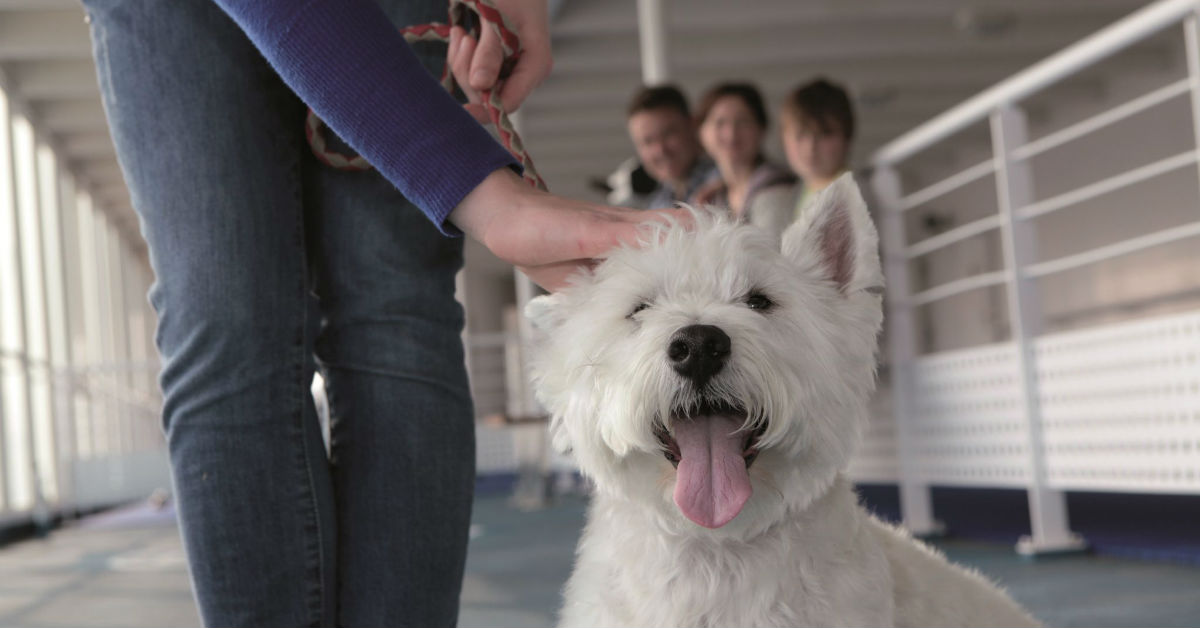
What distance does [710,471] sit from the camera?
47.8 inches

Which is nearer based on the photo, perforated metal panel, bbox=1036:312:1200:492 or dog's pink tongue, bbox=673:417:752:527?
dog's pink tongue, bbox=673:417:752:527

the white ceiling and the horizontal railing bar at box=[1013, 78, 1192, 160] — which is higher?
the white ceiling

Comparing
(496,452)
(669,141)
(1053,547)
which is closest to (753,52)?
(496,452)

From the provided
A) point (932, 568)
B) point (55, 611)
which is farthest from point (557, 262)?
point (55, 611)

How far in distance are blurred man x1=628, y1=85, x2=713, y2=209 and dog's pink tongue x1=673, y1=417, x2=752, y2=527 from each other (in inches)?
139

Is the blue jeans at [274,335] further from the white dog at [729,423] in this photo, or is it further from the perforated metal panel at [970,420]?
the perforated metal panel at [970,420]

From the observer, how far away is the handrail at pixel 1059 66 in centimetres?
315

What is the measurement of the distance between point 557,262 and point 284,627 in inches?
20.7

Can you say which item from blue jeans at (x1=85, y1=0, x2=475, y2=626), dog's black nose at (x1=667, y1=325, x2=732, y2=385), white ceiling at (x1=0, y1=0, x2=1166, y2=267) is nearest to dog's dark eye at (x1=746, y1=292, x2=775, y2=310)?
dog's black nose at (x1=667, y1=325, x2=732, y2=385)

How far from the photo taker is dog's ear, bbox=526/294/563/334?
139cm

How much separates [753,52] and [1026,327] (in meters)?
8.06

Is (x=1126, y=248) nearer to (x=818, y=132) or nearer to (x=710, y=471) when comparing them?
(x=818, y=132)

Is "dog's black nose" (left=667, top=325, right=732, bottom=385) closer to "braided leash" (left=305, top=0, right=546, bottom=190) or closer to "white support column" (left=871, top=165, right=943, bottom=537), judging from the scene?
"braided leash" (left=305, top=0, right=546, bottom=190)

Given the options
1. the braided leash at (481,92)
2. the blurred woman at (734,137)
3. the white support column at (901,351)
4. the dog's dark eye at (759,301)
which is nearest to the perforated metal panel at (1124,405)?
the white support column at (901,351)
